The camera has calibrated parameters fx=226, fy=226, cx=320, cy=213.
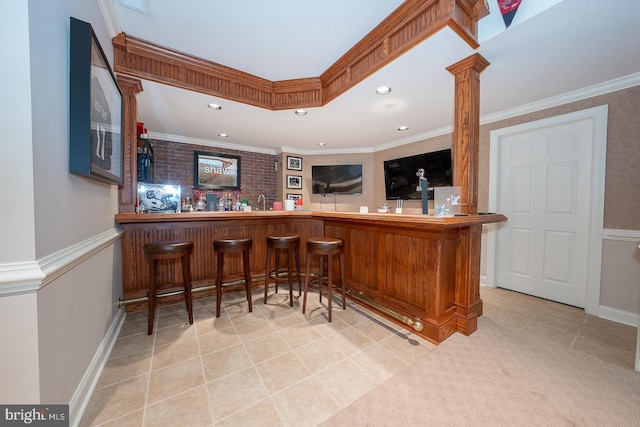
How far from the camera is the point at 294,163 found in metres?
5.14

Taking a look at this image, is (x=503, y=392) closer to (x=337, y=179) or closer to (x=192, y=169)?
(x=337, y=179)

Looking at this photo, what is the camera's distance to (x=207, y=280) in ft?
8.96

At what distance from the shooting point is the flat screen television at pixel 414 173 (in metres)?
3.70

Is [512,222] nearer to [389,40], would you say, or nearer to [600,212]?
[600,212]

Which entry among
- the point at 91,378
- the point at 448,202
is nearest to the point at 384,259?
the point at 448,202

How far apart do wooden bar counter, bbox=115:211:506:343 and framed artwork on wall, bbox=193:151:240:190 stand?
2.17m

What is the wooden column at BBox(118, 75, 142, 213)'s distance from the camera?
223cm

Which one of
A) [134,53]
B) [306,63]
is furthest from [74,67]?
[306,63]

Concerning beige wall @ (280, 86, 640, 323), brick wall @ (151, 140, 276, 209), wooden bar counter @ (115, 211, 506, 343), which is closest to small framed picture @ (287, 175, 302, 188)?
brick wall @ (151, 140, 276, 209)

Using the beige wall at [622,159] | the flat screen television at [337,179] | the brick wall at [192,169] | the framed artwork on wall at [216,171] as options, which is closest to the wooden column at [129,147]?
the brick wall at [192,169]

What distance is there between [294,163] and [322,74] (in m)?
2.66

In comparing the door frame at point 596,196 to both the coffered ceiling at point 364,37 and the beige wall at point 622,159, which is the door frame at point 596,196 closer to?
the beige wall at point 622,159

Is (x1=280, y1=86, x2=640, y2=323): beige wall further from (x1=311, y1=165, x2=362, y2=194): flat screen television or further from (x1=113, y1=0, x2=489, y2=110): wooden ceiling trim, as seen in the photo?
(x1=311, y1=165, x2=362, y2=194): flat screen television

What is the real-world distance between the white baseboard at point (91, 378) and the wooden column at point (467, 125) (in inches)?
111
